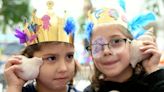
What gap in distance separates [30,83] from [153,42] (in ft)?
1.82

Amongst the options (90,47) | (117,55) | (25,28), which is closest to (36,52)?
(25,28)

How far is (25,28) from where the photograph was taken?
4.46 feet

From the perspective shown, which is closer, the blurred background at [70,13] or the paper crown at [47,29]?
the paper crown at [47,29]

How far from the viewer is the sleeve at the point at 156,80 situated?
47.1 inches

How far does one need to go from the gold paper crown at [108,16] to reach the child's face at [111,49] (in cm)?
3

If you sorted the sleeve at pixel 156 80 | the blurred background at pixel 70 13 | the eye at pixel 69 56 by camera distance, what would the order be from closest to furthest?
the sleeve at pixel 156 80 < the eye at pixel 69 56 < the blurred background at pixel 70 13

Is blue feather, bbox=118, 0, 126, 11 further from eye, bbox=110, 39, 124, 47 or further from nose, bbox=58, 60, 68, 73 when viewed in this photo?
nose, bbox=58, 60, 68, 73

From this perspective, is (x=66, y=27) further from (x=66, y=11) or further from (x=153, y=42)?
(x=153, y=42)

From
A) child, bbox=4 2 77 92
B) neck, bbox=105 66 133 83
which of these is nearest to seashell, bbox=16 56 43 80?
child, bbox=4 2 77 92

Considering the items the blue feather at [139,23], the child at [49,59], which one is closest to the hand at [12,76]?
the child at [49,59]

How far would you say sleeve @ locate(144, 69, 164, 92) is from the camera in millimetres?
1196

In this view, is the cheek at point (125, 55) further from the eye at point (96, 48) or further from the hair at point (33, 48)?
the hair at point (33, 48)

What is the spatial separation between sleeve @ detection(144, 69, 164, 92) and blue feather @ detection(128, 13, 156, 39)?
0.17m

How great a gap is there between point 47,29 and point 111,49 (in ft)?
0.92
